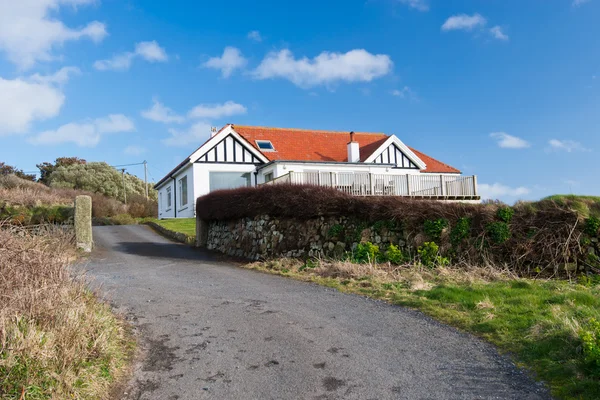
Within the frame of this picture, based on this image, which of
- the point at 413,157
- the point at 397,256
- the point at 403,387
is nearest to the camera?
the point at 403,387

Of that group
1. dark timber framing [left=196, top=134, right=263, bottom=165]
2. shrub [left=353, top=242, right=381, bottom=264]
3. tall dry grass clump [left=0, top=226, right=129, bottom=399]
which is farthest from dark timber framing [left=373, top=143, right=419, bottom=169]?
tall dry grass clump [left=0, top=226, right=129, bottom=399]

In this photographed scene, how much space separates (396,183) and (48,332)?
52.5ft

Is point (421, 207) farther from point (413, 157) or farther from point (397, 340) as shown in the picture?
point (413, 157)

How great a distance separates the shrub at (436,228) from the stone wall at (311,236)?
0.75 m

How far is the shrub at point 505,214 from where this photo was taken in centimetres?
1346

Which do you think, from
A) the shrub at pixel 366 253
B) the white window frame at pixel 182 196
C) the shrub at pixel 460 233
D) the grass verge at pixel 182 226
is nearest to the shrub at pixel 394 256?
the shrub at pixel 366 253

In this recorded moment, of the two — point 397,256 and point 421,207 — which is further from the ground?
point 421,207

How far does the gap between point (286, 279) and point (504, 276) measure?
5.34 metres

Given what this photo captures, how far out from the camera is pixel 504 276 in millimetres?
11852

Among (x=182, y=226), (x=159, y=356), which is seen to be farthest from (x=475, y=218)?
(x=182, y=226)

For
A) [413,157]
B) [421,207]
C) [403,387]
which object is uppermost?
[413,157]

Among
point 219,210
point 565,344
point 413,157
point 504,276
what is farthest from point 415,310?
point 413,157

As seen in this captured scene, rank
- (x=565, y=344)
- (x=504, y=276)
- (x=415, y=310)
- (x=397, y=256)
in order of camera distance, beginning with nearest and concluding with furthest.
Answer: (x=565, y=344), (x=415, y=310), (x=504, y=276), (x=397, y=256)

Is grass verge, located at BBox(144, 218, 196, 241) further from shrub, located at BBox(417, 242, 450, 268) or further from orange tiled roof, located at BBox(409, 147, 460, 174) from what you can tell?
orange tiled roof, located at BBox(409, 147, 460, 174)
